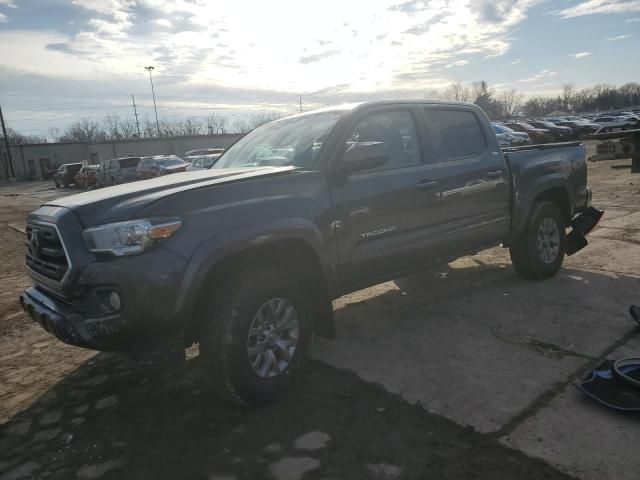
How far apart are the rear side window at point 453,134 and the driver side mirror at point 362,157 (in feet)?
3.37

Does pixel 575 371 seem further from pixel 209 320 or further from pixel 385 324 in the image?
pixel 209 320

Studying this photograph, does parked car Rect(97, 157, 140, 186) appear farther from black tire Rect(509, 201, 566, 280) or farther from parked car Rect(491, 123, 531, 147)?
black tire Rect(509, 201, 566, 280)

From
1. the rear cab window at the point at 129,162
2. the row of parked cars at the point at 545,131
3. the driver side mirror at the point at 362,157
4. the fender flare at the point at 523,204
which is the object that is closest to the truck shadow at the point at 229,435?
the driver side mirror at the point at 362,157

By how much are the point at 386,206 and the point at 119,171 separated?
2637 cm

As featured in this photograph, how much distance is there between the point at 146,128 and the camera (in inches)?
3954

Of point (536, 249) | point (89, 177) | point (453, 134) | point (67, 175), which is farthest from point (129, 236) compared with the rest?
point (67, 175)

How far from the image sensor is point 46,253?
313 centimetres

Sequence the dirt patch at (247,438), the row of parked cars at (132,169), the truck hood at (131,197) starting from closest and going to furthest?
the dirt patch at (247,438)
the truck hood at (131,197)
the row of parked cars at (132,169)

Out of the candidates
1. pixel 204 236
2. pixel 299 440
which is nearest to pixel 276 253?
pixel 204 236

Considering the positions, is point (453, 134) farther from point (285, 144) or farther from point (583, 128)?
point (583, 128)

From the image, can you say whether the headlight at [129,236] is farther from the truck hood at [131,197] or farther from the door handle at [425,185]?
the door handle at [425,185]

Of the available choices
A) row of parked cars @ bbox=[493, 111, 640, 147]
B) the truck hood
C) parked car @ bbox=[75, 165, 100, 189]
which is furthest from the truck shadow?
parked car @ bbox=[75, 165, 100, 189]

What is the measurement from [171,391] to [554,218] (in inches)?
177

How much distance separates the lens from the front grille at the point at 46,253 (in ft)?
9.78
